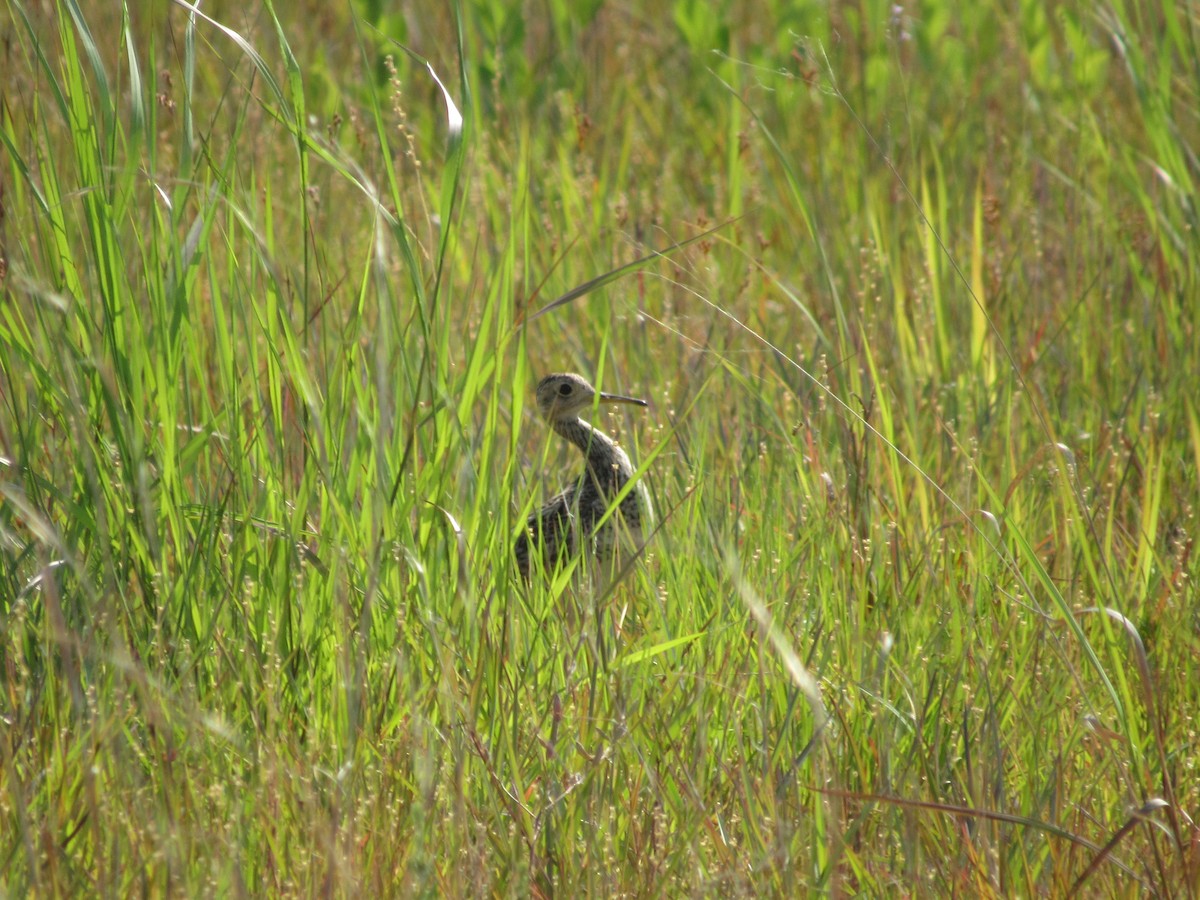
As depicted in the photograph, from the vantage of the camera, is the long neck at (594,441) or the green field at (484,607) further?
the long neck at (594,441)

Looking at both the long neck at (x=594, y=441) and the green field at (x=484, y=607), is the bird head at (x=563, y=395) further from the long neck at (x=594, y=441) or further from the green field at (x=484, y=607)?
the green field at (x=484, y=607)

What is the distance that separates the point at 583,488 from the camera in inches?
178

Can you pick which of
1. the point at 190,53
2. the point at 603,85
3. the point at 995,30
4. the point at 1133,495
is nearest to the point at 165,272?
the point at 190,53

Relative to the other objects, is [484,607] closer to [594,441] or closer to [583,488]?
[583,488]

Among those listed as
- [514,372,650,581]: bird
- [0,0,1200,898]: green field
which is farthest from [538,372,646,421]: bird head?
[0,0,1200,898]: green field

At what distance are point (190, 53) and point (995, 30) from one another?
5.95 m

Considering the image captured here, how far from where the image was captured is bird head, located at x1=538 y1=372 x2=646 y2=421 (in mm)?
4555

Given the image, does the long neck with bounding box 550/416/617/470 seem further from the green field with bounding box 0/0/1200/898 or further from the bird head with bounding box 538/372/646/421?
the green field with bounding box 0/0/1200/898

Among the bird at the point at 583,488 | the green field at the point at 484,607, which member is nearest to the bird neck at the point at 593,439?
the bird at the point at 583,488

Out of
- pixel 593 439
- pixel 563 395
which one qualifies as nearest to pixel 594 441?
pixel 593 439

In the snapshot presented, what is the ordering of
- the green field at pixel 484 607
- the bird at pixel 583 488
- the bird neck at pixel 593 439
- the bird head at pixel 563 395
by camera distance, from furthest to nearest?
the bird neck at pixel 593 439
the bird head at pixel 563 395
the bird at pixel 583 488
the green field at pixel 484 607

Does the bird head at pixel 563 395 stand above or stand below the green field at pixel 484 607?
below

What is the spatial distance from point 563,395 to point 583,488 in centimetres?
30

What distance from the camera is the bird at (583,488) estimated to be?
13.8 ft
